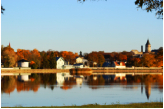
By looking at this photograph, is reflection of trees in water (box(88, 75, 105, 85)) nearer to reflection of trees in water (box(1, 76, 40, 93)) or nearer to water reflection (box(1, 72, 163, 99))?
water reflection (box(1, 72, 163, 99))

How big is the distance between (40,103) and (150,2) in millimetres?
12520

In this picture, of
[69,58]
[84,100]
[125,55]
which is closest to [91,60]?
[69,58]

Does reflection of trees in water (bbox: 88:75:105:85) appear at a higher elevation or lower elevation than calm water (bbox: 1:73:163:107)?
lower

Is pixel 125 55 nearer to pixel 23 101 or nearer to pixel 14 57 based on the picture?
pixel 14 57

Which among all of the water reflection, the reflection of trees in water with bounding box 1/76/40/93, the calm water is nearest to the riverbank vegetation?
the water reflection

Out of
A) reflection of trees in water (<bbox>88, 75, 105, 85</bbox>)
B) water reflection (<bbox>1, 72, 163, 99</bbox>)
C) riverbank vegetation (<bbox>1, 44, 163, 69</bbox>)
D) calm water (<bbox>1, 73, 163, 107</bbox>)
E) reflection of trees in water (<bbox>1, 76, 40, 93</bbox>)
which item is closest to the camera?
calm water (<bbox>1, 73, 163, 107</bbox>)

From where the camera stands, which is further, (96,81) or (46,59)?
(46,59)

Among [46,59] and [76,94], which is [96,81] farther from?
[46,59]

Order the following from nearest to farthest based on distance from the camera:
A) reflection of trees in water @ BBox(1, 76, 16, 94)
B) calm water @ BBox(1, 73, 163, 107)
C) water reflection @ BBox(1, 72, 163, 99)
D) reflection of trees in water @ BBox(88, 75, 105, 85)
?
calm water @ BBox(1, 73, 163, 107) → reflection of trees in water @ BBox(1, 76, 16, 94) → water reflection @ BBox(1, 72, 163, 99) → reflection of trees in water @ BBox(88, 75, 105, 85)

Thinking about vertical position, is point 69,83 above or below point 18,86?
below

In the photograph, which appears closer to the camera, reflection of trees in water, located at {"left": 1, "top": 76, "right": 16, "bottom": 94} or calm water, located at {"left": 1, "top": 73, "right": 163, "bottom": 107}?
calm water, located at {"left": 1, "top": 73, "right": 163, "bottom": 107}

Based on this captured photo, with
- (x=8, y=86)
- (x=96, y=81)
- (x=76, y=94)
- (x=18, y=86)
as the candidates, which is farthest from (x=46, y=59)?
(x=76, y=94)

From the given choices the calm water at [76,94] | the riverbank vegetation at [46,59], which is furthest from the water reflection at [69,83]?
the riverbank vegetation at [46,59]

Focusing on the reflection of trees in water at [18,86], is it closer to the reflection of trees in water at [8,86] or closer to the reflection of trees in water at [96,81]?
the reflection of trees in water at [8,86]
